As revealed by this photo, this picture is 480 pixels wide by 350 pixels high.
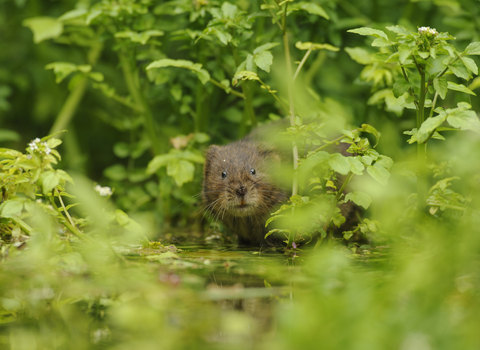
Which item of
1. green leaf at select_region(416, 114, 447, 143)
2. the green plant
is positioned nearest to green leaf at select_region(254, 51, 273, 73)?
the green plant

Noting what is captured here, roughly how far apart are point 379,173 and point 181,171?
182 centimetres

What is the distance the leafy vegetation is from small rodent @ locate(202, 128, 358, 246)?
23 cm

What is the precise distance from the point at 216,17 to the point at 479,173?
2009 millimetres

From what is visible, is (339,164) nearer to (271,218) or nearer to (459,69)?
(271,218)

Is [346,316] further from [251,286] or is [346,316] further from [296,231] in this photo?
[296,231]

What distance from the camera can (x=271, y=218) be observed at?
2738mm

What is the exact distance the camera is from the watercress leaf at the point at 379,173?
7.84ft

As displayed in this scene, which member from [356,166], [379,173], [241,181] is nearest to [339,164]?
[356,166]

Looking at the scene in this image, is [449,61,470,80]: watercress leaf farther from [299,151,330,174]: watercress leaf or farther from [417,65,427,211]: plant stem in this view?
[299,151,330,174]: watercress leaf

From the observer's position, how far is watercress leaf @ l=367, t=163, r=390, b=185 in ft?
7.84

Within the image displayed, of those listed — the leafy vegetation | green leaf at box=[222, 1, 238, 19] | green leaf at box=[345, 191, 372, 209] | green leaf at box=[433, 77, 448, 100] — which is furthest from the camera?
green leaf at box=[222, 1, 238, 19]

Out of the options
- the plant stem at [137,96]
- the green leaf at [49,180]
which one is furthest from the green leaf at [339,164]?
the plant stem at [137,96]

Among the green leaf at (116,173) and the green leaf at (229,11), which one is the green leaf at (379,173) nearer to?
the green leaf at (229,11)

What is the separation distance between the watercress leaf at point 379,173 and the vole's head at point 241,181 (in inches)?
47.9
